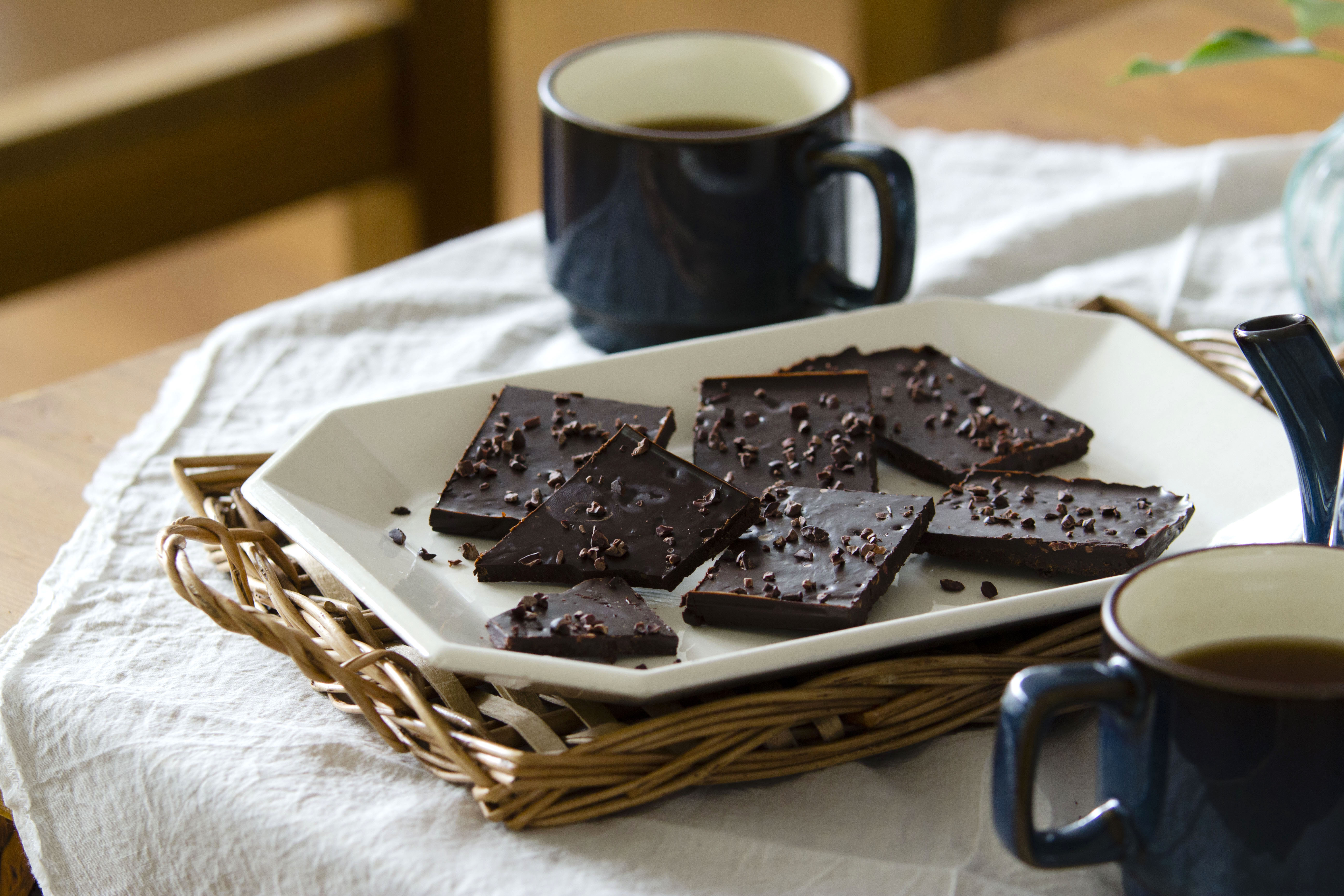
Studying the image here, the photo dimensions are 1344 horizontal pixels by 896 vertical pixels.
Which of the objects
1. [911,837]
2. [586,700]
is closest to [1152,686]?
[911,837]

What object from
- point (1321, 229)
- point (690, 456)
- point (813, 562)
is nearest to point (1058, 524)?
point (813, 562)

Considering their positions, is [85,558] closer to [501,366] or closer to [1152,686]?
[501,366]

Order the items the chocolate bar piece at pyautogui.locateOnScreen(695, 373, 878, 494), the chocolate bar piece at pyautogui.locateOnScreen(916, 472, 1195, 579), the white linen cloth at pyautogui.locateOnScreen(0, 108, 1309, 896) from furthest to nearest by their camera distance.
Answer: the chocolate bar piece at pyautogui.locateOnScreen(695, 373, 878, 494), the chocolate bar piece at pyautogui.locateOnScreen(916, 472, 1195, 579), the white linen cloth at pyautogui.locateOnScreen(0, 108, 1309, 896)

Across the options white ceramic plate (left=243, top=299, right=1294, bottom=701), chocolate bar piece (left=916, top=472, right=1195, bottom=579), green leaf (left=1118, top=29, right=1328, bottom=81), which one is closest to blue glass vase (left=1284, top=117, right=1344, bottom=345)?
green leaf (left=1118, top=29, right=1328, bottom=81)

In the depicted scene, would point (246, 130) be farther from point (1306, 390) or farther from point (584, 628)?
point (1306, 390)

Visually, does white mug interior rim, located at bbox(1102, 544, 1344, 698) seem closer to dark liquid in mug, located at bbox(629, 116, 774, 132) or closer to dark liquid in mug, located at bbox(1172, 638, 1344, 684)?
dark liquid in mug, located at bbox(1172, 638, 1344, 684)

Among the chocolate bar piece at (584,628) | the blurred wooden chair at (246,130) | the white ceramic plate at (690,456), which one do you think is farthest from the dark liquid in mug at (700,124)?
the blurred wooden chair at (246,130)
